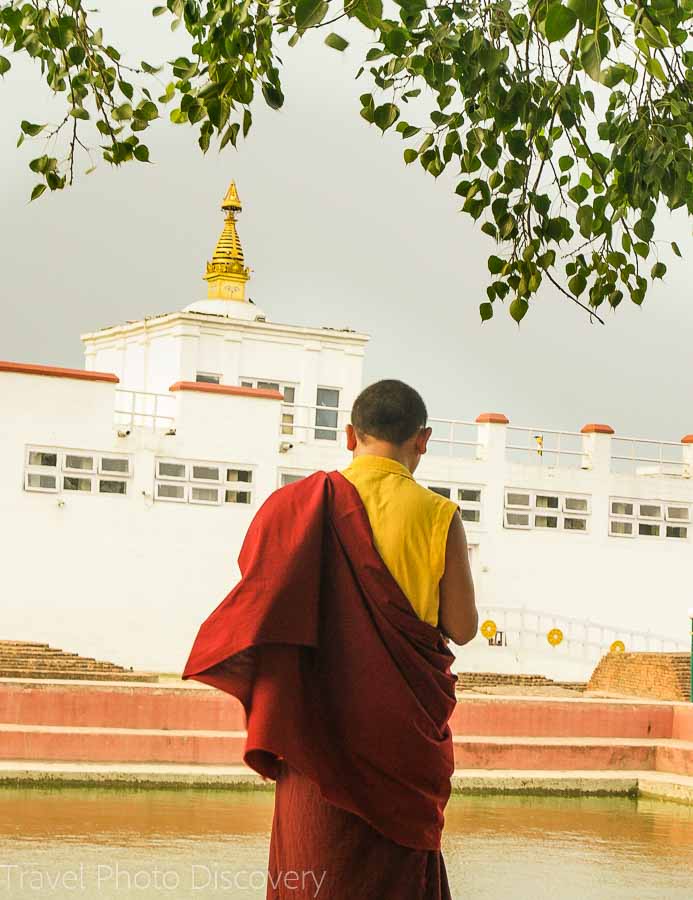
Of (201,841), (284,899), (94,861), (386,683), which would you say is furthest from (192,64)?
(201,841)

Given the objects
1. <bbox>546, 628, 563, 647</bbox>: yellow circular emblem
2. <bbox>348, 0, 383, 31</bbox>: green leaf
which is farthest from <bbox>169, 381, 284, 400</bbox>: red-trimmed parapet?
<bbox>348, 0, 383, 31</bbox>: green leaf

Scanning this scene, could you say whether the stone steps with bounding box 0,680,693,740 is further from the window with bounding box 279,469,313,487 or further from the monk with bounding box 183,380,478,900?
the window with bounding box 279,469,313,487

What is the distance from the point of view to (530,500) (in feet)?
99.3

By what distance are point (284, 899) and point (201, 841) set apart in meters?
5.26

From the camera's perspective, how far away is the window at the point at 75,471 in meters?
26.1

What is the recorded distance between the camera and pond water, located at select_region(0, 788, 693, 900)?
7410mm

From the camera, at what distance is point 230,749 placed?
12.6m

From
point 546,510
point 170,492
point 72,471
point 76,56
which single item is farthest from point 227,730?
point 546,510

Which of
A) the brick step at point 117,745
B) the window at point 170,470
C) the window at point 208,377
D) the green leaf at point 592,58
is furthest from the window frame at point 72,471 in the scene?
the green leaf at point 592,58

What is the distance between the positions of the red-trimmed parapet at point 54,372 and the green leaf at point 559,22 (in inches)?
929

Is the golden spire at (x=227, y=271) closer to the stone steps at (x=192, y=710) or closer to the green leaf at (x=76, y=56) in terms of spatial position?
the stone steps at (x=192, y=710)

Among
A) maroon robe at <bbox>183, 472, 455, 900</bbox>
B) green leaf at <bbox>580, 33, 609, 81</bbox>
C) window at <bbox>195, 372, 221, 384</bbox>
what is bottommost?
maroon robe at <bbox>183, 472, 455, 900</bbox>

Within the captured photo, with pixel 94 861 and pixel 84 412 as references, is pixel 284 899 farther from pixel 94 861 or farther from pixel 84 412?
pixel 84 412

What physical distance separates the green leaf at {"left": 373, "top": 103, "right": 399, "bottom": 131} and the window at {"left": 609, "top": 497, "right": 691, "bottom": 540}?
26.8m
